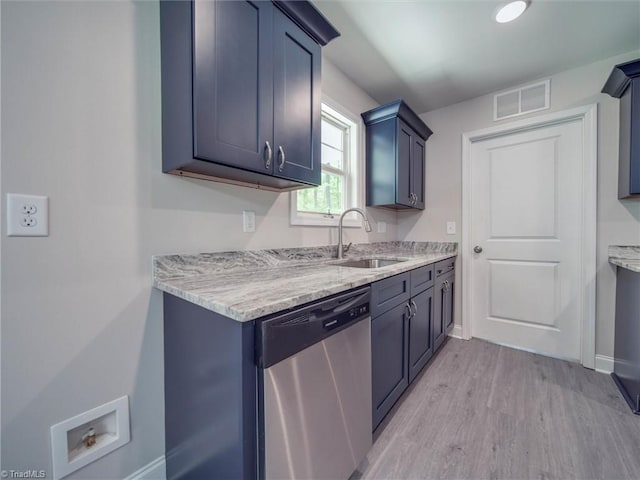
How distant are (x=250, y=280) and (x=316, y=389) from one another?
53 centimetres

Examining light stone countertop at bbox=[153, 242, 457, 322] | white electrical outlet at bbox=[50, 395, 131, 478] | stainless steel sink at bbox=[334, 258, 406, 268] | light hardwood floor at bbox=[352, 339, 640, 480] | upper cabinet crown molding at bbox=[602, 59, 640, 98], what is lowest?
light hardwood floor at bbox=[352, 339, 640, 480]

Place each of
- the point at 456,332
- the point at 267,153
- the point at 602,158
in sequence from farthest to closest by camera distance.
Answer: the point at 456,332
the point at 602,158
the point at 267,153

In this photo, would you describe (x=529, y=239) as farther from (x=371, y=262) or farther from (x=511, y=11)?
(x=511, y=11)

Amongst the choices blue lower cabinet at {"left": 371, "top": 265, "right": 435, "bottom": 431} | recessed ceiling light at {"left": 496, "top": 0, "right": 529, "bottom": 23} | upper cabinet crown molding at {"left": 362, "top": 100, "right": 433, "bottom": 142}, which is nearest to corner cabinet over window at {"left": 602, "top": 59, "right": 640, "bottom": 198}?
recessed ceiling light at {"left": 496, "top": 0, "right": 529, "bottom": 23}

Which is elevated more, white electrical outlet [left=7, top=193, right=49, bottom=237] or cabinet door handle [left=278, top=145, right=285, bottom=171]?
cabinet door handle [left=278, top=145, right=285, bottom=171]

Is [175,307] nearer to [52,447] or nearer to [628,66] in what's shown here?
[52,447]

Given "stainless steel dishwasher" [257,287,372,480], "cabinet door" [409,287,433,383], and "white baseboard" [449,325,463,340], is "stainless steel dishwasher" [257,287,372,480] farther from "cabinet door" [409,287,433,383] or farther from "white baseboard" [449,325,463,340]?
"white baseboard" [449,325,463,340]

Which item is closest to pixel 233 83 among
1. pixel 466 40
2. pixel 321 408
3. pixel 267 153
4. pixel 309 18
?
pixel 267 153

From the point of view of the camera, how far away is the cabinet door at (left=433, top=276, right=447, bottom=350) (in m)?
2.17

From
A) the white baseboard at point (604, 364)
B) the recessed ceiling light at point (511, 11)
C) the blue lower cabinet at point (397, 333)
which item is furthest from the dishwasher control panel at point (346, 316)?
the white baseboard at point (604, 364)

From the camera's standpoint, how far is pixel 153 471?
1126 millimetres

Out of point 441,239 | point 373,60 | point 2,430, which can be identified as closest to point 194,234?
point 2,430

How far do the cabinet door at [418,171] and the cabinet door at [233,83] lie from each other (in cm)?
186

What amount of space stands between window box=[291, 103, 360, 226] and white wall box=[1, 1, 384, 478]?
36.5 inches
